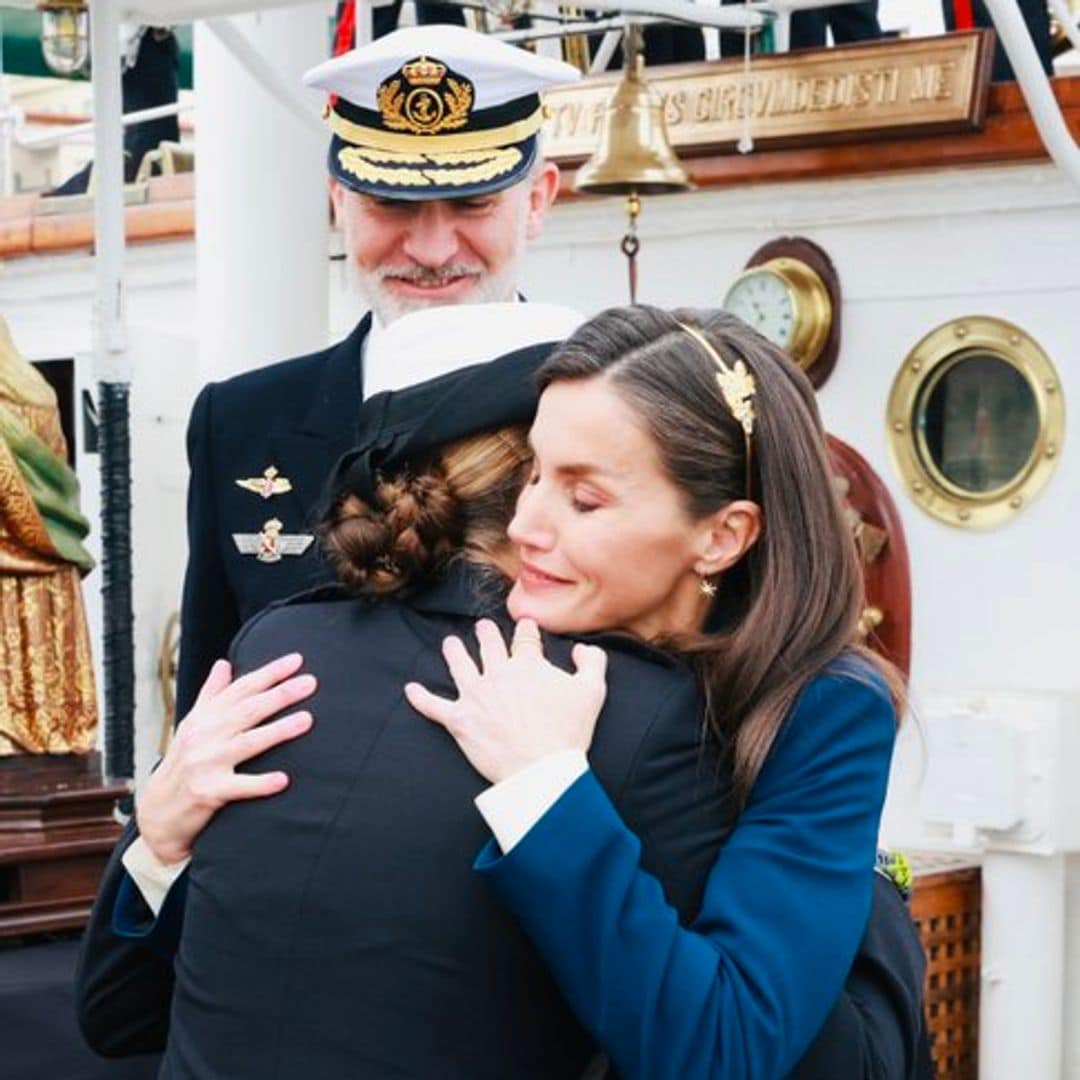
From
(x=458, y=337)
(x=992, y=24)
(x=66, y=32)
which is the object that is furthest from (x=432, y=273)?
(x=992, y=24)

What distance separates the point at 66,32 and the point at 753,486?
8.60 ft

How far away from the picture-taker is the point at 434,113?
2.42 meters

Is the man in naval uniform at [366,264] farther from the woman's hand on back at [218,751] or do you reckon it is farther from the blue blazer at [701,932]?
the blue blazer at [701,932]

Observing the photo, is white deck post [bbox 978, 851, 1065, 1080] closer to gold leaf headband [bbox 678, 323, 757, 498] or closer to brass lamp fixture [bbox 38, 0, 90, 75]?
brass lamp fixture [bbox 38, 0, 90, 75]

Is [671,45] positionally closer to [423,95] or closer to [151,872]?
[423,95]


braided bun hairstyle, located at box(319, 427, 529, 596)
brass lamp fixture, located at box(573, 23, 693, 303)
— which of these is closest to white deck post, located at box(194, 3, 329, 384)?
brass lamp fixture, located at box(573, 23, 693, 303)

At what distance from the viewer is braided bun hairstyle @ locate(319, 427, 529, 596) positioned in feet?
5.22

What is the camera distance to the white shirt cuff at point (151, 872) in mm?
1649

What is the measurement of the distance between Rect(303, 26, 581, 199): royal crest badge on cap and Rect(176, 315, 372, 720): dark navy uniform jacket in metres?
0.14

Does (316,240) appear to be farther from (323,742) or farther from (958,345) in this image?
Answer: (323,742)

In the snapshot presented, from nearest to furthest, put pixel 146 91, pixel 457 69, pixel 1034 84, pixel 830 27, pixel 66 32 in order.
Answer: pixel 457 69
pixel 66 32
pixel 1034 84
pixel 830 27
pixel 146 91

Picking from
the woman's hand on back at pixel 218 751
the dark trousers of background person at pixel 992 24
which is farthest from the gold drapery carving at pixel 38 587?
the dark trousers of background person at pixel 992 24

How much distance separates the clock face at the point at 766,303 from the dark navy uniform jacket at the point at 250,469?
10.6 feet

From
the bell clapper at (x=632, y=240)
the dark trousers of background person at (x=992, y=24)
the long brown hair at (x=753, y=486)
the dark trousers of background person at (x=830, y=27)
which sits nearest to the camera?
the long brown hair at (x=753, y=486)
